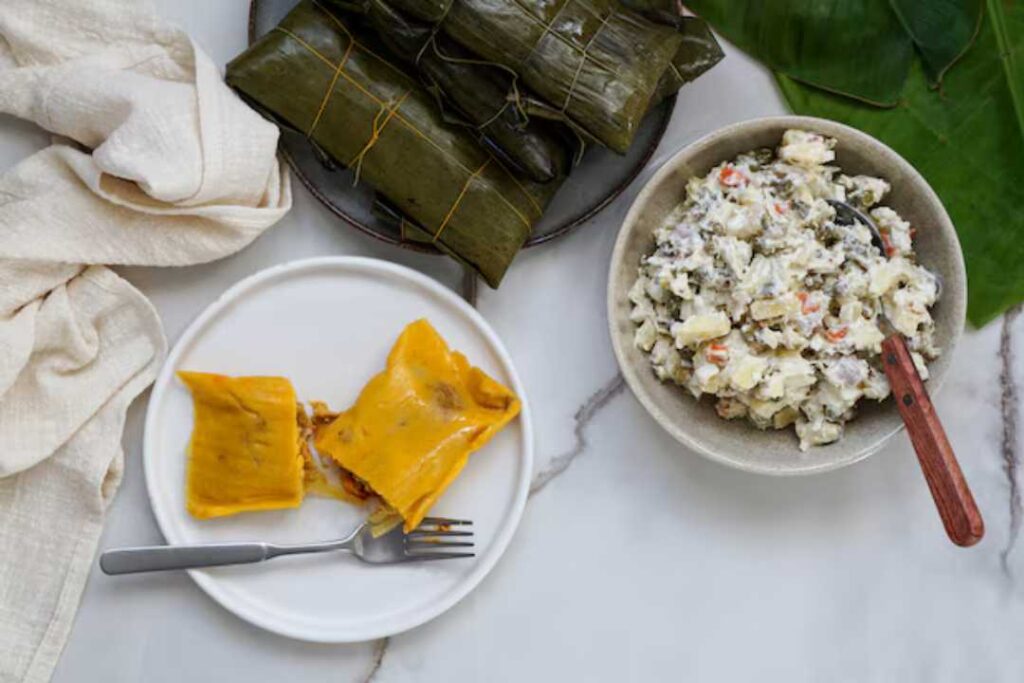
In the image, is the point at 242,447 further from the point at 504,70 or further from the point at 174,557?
the point at 504,70

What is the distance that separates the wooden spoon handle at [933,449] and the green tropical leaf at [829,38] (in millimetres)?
569

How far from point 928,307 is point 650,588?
0.80m

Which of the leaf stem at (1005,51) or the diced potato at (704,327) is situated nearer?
the diced potato at (704,327)

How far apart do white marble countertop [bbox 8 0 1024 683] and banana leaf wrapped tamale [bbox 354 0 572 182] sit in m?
0.25

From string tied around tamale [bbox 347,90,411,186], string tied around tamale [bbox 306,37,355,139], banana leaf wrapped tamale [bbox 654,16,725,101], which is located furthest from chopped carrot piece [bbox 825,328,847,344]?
string tied around tamale [bbox 306,37,355,139]

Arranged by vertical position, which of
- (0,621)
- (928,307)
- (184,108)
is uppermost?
(928,307)

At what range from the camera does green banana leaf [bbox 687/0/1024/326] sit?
220 cm

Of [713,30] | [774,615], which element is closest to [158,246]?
[713,30]

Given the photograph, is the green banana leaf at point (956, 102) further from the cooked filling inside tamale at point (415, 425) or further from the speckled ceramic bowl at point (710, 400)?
the cooked filling inside tamale at point (415, 425)

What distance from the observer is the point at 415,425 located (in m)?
2.18

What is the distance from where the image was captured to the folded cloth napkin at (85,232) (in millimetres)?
2123

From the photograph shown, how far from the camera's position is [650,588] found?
7.74ft

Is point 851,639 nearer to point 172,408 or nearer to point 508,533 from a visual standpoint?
point 508,533

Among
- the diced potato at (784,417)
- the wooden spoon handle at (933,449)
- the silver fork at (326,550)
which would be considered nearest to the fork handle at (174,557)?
the silver fork at (326,550)
